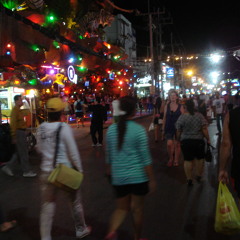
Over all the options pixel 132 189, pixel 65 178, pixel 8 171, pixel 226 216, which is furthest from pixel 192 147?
pixel 8 171

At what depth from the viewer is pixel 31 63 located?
1002 centimetres

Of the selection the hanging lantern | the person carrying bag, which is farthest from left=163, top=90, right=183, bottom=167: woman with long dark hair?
the hanging lantern

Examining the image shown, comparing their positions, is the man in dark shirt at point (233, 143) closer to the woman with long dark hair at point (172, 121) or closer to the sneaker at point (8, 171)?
the woman with long dark hair at point (172, 121)

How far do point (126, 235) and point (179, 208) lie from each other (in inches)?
51.1

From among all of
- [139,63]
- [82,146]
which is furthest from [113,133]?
[139,63]

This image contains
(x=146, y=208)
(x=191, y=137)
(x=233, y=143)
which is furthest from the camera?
(x=191, y=137)

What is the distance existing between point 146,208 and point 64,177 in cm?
203

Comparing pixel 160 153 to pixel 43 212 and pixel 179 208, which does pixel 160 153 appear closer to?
pixel 179 208

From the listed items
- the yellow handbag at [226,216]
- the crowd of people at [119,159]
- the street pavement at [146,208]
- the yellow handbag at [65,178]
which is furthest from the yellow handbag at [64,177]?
the yellow handbag at [226,216]

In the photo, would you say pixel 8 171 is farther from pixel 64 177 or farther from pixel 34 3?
pixel 34 3

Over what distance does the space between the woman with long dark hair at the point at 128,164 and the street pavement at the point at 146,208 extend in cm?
74

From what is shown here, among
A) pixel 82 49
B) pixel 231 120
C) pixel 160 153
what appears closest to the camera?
pixel 231 120

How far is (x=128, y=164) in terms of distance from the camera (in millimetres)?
3268

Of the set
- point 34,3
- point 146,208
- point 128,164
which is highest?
point 34,3
